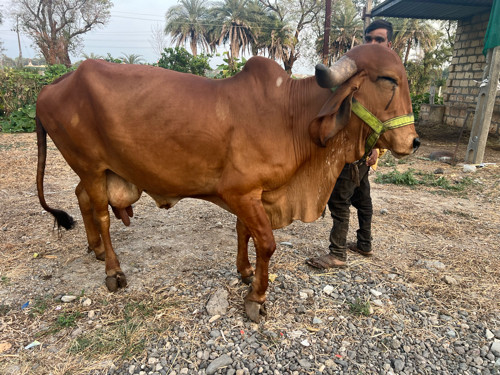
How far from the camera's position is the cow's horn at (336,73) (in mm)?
1941

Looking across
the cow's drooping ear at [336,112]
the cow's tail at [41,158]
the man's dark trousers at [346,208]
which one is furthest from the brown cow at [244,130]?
the man's dark trousers at [346,208]

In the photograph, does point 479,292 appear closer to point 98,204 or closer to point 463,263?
point 463,263

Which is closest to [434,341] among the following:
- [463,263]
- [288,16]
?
[463,263]

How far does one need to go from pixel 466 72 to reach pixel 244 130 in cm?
1216

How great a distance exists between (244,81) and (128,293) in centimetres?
189

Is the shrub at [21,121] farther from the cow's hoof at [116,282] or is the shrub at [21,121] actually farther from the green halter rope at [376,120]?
the green halter rope at [376,120]

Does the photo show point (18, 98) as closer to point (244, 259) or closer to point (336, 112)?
point (244, 259)

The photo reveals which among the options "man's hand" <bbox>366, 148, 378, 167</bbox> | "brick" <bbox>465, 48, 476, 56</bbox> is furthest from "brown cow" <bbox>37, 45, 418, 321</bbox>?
"brick" <bbox>465, 48, 476, 56</bbox>

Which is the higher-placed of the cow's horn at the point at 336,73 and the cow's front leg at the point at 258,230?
the cow's horn at the point at 336,73

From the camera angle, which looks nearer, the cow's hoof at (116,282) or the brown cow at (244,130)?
the brown cow at (244,130)

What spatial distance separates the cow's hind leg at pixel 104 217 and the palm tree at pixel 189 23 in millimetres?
35990

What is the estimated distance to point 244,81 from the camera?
235cm

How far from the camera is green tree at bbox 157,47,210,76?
→ 44.2 feet

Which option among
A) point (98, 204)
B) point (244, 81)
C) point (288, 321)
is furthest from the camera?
point (98, 204)
